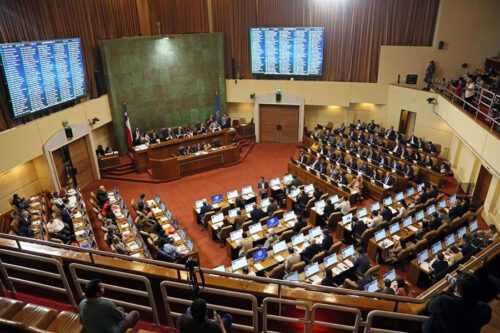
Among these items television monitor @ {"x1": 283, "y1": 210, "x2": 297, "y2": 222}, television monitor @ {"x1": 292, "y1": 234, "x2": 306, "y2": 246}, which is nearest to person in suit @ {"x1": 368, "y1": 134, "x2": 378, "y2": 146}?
television monitor @ {"x1": 283, "y1": 210, "x2": 297, "y2": 222}

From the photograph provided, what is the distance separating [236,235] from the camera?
31.0 feet

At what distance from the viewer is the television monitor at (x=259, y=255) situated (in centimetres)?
827

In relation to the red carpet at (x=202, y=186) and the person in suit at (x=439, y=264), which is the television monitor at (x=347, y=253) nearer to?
the person in suit at (x=439, y=264)

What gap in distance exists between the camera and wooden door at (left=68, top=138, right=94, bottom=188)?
45.5 feet

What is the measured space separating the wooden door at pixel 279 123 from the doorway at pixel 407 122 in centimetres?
506

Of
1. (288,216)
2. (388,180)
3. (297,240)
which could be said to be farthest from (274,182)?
(297,240)

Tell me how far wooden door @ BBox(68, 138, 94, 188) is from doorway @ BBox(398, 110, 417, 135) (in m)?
14.1

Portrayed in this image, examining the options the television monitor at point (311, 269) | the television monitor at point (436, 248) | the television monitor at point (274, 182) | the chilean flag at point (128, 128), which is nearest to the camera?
the television monitor at point (311, 269)

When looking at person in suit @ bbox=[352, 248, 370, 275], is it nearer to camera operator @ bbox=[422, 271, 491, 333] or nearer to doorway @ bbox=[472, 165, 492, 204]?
camera operator @ bbox=[422, 271, 491, 333]

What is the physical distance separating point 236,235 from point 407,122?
11.3 meters

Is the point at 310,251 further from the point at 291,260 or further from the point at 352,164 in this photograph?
the point at 352,164

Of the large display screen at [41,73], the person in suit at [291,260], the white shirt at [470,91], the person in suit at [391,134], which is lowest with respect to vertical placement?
the person in suit at [291,260]

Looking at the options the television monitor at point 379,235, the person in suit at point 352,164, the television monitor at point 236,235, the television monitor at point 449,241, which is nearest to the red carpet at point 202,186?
the television monitor at point 236,235

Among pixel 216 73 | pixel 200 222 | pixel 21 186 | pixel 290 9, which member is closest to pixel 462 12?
pixel 290 9
